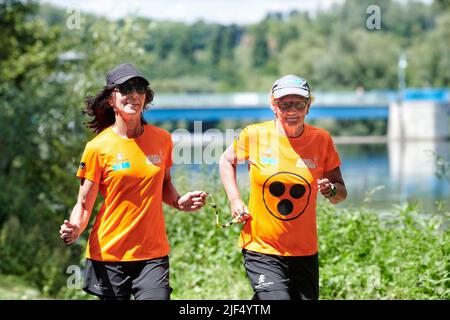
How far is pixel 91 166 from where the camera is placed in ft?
17.2

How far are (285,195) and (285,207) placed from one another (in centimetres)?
8

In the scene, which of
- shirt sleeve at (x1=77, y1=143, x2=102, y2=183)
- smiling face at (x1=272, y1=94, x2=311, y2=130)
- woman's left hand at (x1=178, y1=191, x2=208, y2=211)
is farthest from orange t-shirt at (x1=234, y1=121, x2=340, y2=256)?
shirt sleeve at (x1=77, y1=143, x2=102, y2=183)

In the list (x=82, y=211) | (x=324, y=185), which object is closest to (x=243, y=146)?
(x=324, y=185)

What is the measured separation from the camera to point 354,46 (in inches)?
2872

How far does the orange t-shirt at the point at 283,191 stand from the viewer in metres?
5.26

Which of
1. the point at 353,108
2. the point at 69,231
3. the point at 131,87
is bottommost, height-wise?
the point at 69,231

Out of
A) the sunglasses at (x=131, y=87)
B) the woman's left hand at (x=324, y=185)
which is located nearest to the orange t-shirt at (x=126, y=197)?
the sunglasses at (x=131, y=87)

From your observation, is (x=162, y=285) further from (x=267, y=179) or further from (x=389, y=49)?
(x=389, y=49)

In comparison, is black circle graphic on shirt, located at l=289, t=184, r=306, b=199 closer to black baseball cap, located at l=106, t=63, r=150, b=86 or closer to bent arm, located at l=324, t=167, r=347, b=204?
bent arm, located at l=324, t=167, r=347, b=204

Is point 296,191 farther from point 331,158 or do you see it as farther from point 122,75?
point 122,75

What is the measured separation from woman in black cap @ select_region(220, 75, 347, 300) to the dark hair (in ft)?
2.41

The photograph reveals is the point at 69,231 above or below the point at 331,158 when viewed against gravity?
below

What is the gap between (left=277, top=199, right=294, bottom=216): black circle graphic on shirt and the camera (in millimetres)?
5246

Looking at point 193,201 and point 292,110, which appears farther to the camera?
point 193,201
